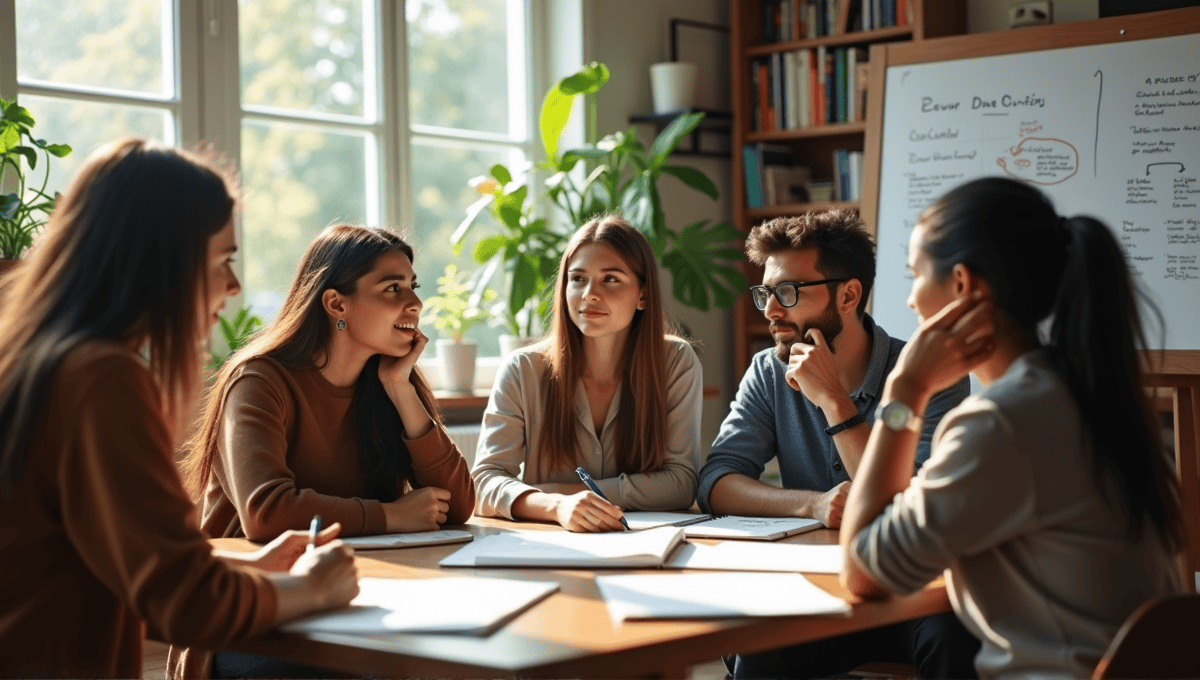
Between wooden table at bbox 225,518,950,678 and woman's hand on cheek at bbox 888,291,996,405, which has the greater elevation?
woman's hand on cheek at bbox 888,291,996,405

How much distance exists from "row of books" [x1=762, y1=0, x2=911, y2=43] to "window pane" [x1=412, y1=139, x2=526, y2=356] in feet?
4.47

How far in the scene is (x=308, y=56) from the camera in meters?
3.96

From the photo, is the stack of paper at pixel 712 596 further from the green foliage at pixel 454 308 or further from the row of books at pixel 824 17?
the row of books at pixel 824 17

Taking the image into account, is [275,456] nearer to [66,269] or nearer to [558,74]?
[66,269]

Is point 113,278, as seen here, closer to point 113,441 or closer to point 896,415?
point 113,441

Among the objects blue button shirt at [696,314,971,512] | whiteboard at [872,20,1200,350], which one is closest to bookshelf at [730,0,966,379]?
whiteboard at [872,20,1200,350]

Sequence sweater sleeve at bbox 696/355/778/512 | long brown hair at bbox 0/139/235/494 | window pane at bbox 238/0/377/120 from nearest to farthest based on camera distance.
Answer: long brown hair at bbox 0/139/235/494
sweater sleeve at bbox 696/355/778/512
window pane at bbox 238/0/377/120

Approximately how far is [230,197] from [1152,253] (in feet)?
9.48

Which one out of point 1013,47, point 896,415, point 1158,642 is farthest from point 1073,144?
point 1158,642

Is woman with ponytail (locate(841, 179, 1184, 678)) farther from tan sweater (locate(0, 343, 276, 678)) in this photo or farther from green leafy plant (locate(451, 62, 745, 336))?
green leafy plant (locate(451, 62, 745, 336))

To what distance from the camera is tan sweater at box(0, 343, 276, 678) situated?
1191mm

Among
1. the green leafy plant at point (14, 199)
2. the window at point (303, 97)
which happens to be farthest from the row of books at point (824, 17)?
the green leafy plant at point (14, 199)

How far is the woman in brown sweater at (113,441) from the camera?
1.20m

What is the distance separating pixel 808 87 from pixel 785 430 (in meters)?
2.69
